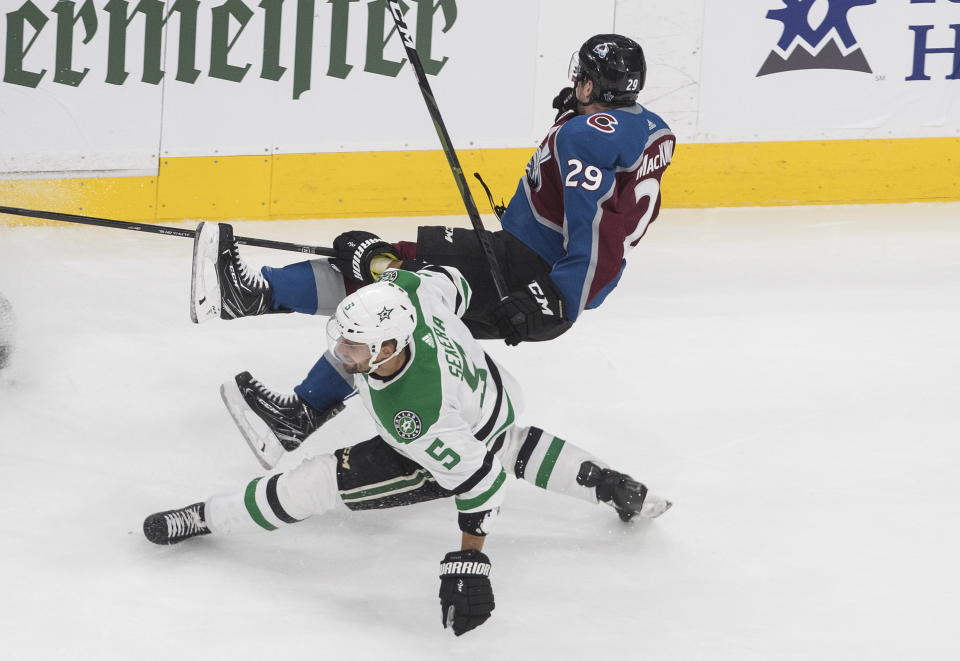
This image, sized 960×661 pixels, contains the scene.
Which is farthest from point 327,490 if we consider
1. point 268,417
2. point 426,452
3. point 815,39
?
point 815,39

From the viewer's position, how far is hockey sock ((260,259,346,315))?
2963mm

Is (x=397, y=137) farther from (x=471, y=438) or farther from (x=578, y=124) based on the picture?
(x=471, y=438)

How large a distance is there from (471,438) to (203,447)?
1071 millimetres

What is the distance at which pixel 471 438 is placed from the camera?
8.20ft

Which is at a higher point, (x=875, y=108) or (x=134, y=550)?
(x=875, y=108)

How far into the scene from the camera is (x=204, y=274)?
281cm

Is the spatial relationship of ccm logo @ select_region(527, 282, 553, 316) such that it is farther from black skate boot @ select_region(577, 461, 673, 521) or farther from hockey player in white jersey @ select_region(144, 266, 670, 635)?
black skate boot @ select_region(577, 461, 673, 521)

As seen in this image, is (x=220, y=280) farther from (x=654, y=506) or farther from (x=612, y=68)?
(x=654, y=506)

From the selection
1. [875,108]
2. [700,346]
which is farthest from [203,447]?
[875,108]

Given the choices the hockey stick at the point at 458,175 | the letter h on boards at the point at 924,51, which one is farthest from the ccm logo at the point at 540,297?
the letter h on boards at the point at 924,51

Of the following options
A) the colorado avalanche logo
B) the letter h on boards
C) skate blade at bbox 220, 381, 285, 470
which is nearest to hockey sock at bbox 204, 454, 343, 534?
skate blade at bbox 220, 381, 285, 470

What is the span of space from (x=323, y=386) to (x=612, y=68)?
40.7 inches

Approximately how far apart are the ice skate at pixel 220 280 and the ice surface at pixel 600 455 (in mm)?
510

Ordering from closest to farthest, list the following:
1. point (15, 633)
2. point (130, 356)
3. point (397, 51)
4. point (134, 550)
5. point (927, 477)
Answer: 1. point (15, 633)
2. point (134, 550)
3. point (927, 477)
4. point (130, 356)
5. point (397, 51)
